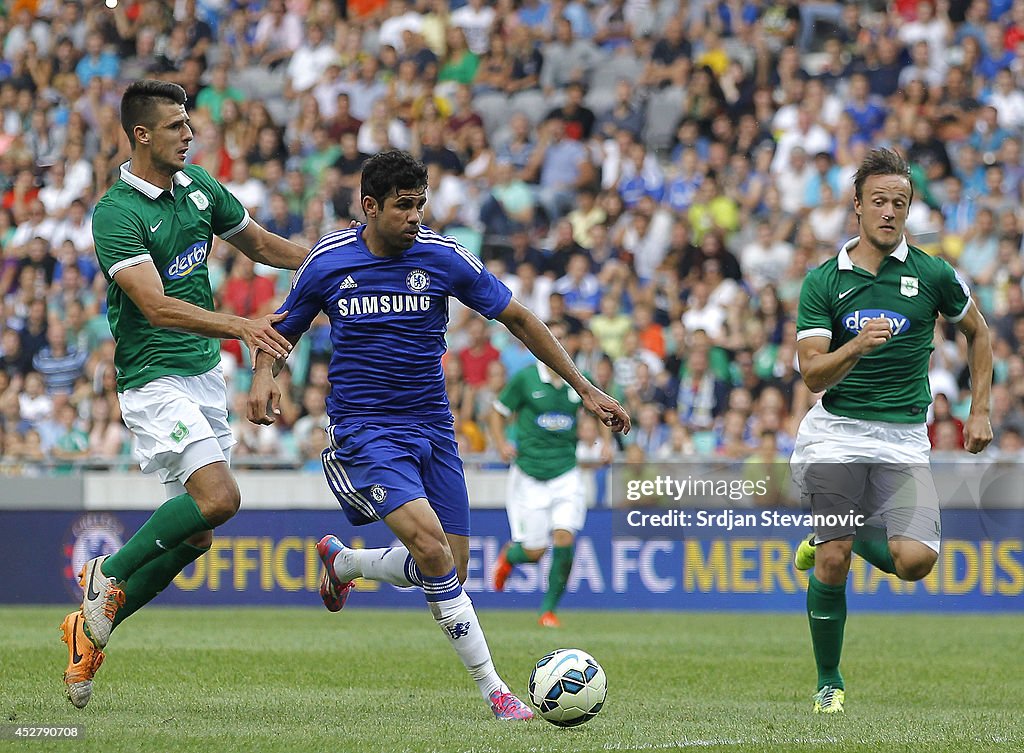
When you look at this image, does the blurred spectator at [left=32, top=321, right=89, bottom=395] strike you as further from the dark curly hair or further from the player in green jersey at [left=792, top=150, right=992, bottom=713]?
the player in green jersey at [left=792, top=150, right=992, bottom=713]

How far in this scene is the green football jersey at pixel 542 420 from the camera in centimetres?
1482

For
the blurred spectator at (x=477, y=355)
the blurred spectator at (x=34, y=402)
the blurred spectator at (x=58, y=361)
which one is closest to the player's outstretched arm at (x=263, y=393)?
the blurred spectator at (x=477, y=355)

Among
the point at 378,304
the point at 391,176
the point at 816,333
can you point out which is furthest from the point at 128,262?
the point at 816,333

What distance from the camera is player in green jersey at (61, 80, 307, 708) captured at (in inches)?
305

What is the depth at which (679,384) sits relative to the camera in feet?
58.6

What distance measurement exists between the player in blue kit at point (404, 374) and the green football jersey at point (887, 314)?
4.70ft

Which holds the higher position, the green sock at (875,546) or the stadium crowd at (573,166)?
the stadium crowd at (573,166)

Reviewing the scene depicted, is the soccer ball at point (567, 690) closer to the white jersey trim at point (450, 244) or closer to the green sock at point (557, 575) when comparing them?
the white jersey trim at point (450, 244)

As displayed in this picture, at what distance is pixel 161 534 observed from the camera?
780 cm

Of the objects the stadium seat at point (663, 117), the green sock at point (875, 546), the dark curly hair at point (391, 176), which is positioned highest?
the stadium seat at point (663, 117)

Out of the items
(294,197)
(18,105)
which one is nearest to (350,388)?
(294,197)

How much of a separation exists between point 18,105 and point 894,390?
59.8 ft

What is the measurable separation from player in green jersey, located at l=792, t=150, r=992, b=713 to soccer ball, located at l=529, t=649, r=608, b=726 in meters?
1.49

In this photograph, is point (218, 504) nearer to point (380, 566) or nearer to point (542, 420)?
point (380, 566)
